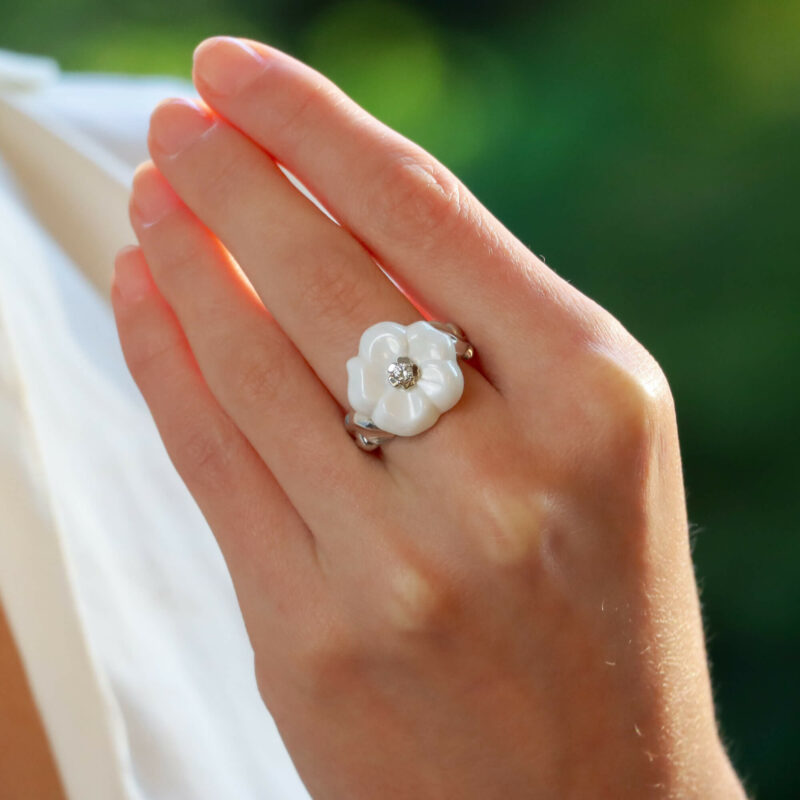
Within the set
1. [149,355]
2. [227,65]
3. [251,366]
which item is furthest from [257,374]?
[227,65]

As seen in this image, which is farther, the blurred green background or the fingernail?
the blurred green background

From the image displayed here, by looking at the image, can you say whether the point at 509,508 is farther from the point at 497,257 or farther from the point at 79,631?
the point at 79,631

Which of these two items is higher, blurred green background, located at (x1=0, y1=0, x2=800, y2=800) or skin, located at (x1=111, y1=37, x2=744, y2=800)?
blurred green background, located at (x1=0, y1=0, x2=800, y2=800)

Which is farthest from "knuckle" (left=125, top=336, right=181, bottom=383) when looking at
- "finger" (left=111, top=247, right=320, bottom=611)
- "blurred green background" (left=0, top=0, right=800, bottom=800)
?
"blurred green background" (left=0, top=0, right=800, bottom=800)

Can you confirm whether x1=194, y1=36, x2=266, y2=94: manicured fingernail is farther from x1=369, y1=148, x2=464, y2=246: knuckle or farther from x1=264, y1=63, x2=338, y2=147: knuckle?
x1=369, y1=148, x2=464, y2=246: knuckle

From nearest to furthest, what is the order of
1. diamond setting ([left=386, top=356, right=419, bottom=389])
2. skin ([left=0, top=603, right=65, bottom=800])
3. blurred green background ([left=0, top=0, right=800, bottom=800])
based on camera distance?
diamond setting ([left=386, top=356, right=419, bottom=389])
skin ([left=0, top=603, right=65, bottom=800])
blurred green background ([left=0, top=0, right=800, bottom=800])

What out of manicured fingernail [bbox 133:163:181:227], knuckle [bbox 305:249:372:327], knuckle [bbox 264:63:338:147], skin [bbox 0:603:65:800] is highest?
manicured fingernail [bbox 133:163:181:227]
